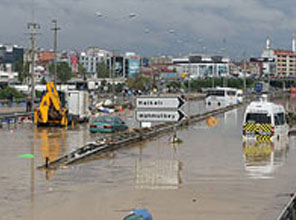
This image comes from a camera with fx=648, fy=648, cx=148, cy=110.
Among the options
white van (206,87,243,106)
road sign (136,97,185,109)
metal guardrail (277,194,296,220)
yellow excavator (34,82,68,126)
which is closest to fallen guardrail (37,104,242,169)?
road sign (136,97,185,109)

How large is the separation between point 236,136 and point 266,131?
618 cm

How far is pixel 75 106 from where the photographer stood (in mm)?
44781

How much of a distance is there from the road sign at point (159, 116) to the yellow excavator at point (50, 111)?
14.8m

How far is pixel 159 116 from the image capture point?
89.4 ft

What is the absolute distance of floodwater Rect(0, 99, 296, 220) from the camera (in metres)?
14.9

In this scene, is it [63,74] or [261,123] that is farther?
[63,74]

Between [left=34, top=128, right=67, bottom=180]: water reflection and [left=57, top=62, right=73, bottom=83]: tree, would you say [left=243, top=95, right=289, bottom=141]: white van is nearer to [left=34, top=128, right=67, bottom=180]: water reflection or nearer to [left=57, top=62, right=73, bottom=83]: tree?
[left=34, top=128, right=67, bottom=180]: water reflection

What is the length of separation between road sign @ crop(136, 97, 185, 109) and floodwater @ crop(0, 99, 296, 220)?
202 centimetres

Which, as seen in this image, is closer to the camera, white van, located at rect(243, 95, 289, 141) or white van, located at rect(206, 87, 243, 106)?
white van, located at rect(243, 95, 289, 141)

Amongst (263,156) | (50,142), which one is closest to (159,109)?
(263,156)

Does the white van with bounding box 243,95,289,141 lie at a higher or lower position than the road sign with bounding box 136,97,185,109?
lower

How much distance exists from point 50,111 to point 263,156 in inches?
732

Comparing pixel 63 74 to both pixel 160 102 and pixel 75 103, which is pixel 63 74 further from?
pixel 160 102

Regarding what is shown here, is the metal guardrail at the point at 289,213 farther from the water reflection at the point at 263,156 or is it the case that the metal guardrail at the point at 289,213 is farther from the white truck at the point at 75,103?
the white truck at the point at 75,103
